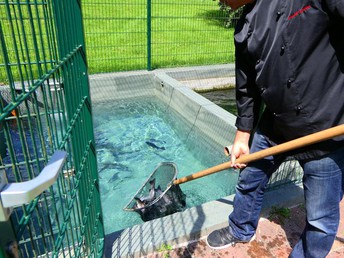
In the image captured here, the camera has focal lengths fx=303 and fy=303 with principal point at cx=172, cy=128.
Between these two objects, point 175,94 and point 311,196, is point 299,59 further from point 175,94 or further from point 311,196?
point 175,94

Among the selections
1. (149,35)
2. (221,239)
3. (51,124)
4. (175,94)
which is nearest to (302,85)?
(51,124)

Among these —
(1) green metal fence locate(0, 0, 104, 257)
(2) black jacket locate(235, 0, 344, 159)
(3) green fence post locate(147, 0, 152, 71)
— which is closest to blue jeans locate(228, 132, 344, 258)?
(2) black jacket locate(235, 0, 344, 159)

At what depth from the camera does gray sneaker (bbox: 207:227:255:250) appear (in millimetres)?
2326

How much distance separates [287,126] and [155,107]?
4.38m

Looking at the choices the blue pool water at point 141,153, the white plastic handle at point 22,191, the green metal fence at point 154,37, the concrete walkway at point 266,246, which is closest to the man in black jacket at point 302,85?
the concrete walkway at point 266,246

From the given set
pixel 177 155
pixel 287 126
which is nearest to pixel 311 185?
pixel 287 126

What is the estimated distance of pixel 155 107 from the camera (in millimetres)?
5980

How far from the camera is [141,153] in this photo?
4.71 m

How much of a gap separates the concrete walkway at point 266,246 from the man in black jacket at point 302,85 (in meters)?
0.35

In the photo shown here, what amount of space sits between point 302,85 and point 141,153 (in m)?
3.41

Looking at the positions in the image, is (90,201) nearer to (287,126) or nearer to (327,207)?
(287,126)

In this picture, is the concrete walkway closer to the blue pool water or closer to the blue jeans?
the blue jeans

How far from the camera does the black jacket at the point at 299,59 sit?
145cm

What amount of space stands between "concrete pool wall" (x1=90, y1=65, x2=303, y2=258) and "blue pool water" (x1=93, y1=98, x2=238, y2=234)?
0.21 m
